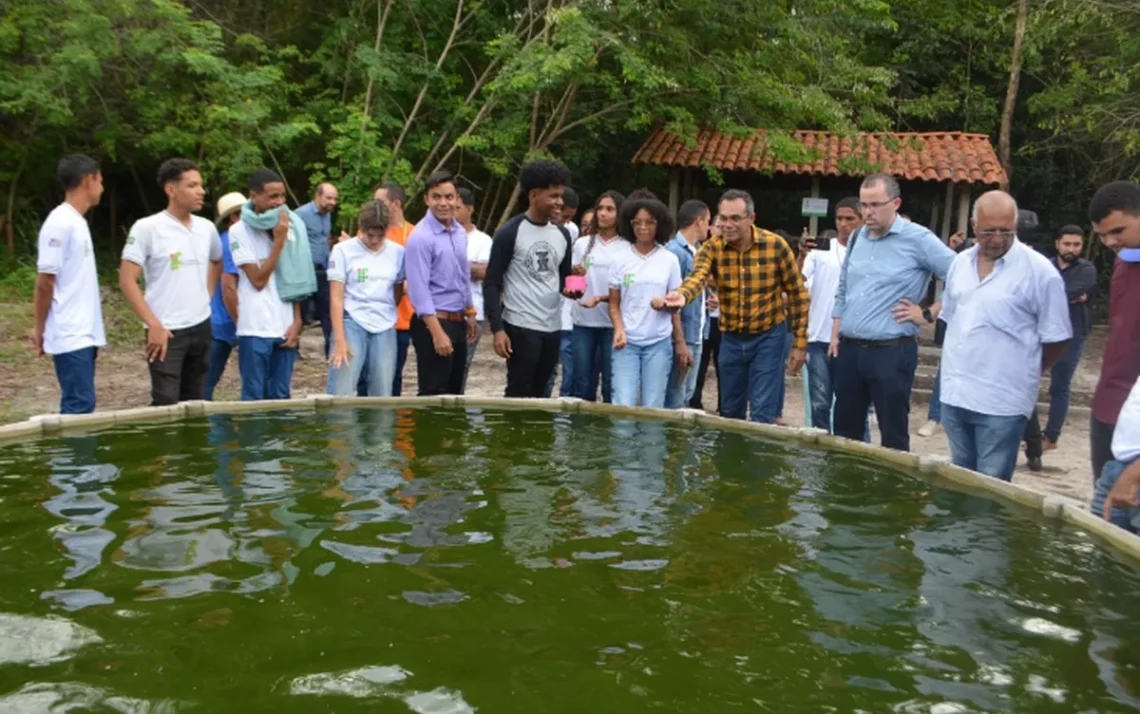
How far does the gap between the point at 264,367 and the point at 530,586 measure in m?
3.90

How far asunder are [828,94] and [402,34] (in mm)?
6317

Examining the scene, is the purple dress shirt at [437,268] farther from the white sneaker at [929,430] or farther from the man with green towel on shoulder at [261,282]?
the white sneaker at [929,430]

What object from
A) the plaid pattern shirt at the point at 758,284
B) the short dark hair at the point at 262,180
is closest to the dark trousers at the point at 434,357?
the short dark hair at the point at 262,180

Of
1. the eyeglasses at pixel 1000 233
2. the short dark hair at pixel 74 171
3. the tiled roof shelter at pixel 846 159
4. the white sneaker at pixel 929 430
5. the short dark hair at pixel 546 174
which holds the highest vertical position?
the tiled roof shelter at pixel 846 159

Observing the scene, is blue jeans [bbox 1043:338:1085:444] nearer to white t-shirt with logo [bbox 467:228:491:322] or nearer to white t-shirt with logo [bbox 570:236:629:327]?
white t-shirt with logo [bbox 570:236:629:327]

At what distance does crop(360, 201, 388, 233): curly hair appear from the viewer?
6.73 meters

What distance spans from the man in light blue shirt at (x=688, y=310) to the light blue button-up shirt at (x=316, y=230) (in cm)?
328

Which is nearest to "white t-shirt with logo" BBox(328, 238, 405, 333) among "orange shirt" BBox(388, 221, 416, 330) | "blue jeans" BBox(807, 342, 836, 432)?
"orange shirt" BBox(388, 221, 416, 330)

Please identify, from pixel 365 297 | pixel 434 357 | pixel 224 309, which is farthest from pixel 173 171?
pixel 434 357

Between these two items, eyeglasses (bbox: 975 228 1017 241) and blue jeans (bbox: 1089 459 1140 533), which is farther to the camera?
eyeglasses (bbox: 975 228 1017 241)

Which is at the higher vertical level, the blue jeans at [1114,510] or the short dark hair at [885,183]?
the short dark hair at [885,183]

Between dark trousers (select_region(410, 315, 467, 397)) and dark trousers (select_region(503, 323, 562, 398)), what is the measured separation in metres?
0.34

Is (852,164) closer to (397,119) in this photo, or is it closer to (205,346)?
(397,119)

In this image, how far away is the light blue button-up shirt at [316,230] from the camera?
941cm
